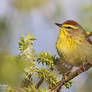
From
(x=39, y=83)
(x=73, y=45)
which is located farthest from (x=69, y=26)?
(x=39, y=83)

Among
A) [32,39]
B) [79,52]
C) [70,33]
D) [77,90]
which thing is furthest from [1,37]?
[70,33]

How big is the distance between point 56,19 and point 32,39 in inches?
19.3

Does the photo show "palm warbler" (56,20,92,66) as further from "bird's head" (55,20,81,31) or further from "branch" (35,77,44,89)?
"branch" (35,77,44,89)

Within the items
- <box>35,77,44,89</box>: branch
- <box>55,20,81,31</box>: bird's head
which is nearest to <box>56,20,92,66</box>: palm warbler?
<box>55,20,81,31</box>: bird's head

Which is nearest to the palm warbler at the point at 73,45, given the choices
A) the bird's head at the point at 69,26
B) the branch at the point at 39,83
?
the bird's head at the point at 69,26

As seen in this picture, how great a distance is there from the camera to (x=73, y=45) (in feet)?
10.2

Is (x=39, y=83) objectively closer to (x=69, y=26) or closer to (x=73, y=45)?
(x=73, y=45)

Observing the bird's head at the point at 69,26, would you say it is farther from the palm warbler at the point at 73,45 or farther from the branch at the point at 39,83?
the branch at the point at 39,83

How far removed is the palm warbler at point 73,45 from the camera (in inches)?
111

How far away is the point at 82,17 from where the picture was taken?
1.69 m

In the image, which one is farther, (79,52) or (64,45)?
(64,45)

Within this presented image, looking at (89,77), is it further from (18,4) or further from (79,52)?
(79,52)

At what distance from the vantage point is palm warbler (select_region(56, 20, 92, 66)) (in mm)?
2821

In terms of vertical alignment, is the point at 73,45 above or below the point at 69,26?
below
